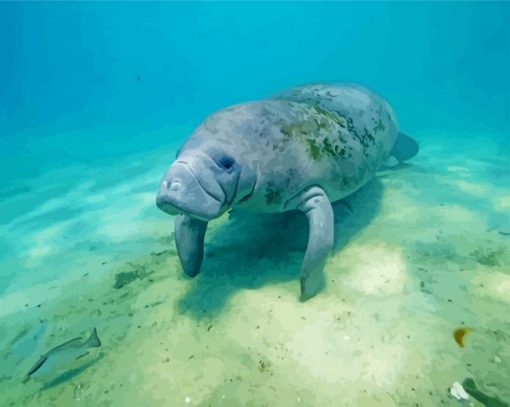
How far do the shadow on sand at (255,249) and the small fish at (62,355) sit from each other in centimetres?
107

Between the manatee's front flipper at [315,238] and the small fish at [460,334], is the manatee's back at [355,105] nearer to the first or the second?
the manatee's front flipper at [315,238]

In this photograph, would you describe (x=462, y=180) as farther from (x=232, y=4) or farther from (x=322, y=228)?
(x=232, y=4)

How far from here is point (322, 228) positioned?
175 inches

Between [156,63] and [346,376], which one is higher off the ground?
[156,63]

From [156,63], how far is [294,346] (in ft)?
455

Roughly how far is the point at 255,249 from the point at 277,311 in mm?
1435

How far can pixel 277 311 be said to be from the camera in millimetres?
4090

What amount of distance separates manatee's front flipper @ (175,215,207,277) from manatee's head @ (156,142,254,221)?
3.28 feet

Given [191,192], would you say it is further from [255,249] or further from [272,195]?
[255,249]

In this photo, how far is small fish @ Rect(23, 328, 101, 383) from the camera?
3.40 metres

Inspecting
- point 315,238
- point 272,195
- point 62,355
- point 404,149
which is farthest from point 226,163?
point 404,149

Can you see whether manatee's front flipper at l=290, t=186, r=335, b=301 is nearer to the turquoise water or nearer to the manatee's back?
the turquoise water

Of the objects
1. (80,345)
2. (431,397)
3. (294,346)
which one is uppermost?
(80,345)

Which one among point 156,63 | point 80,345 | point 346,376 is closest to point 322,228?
point 346,376
